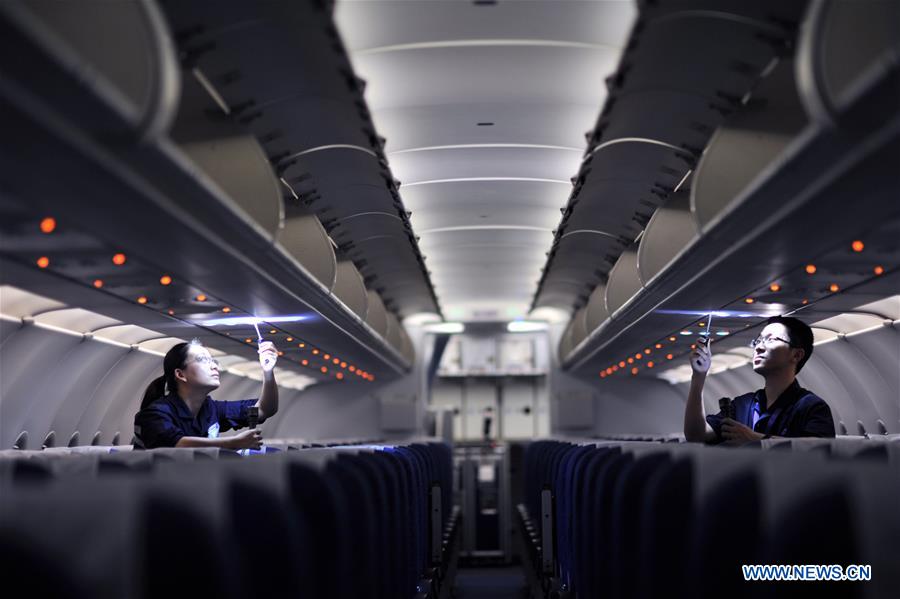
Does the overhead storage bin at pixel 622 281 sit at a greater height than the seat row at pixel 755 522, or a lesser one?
greater

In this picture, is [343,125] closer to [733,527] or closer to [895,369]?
[733,527]

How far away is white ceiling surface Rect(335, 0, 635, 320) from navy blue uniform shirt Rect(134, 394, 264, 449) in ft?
10.5

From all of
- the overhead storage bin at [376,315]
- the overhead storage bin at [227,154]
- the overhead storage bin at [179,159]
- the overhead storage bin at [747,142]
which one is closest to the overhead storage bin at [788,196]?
the overhead storage bin at [747,142]

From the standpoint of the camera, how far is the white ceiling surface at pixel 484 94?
7301mm

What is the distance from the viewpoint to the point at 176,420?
8500mm

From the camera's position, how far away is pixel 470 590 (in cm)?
1480

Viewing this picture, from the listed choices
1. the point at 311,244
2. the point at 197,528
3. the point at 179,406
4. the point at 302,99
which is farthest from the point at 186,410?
the point at 197,528

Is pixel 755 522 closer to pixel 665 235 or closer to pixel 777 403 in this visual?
pixel 777 403

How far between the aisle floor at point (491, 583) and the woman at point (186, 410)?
592 centimetres

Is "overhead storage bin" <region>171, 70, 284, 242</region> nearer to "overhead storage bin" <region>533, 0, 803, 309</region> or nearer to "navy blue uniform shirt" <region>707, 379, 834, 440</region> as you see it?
"overhead storage bin" <region>533, 0, 803, 309</region>

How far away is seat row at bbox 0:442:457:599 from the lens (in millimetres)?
2572

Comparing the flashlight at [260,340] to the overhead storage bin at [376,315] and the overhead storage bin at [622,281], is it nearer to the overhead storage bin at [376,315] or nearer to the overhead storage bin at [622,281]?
the overhead storage bin at [376,315]

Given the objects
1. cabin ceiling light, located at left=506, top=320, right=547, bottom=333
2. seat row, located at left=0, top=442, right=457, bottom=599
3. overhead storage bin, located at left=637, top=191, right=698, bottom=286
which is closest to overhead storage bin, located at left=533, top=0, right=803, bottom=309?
overhead storage bin, located at left=637, top=191, right=698, bottom=286

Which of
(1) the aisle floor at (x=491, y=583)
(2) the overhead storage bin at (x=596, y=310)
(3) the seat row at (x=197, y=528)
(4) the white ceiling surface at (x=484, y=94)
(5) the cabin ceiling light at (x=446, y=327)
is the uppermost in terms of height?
(5) the cabin ceiling light at (x=446, y=327)
